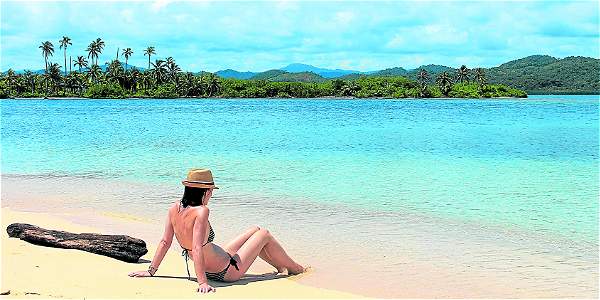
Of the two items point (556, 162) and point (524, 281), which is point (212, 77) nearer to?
point (556, 162)

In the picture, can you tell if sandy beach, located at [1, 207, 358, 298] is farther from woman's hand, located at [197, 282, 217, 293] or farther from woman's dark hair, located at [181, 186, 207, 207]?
woman's dark hair, located at [181, 186, 207, 207]

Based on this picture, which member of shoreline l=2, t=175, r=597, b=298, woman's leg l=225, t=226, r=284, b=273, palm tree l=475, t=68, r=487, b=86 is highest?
palm tree l=475, t=68, r=487, b=86

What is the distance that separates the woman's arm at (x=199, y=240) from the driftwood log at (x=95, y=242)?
5.34ft

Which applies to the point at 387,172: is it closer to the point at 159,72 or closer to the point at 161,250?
the point at 161,250

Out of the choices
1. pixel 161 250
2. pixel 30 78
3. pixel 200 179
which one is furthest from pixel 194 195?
pixel 30 78

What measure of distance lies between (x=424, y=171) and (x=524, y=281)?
38.5ft

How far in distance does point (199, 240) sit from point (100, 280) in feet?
3.94

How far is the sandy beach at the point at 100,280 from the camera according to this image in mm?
6699

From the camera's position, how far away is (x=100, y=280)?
7156 millimetres

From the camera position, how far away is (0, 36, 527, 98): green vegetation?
470 ft

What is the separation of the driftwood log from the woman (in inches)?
33.6

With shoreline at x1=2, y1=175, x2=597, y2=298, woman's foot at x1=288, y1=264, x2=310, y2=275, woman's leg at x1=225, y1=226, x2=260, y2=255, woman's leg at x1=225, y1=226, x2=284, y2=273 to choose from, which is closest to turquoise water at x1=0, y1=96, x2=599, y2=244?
shoreline at x1=2, y1=175, x2=597, y2=298

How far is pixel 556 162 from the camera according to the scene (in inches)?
886

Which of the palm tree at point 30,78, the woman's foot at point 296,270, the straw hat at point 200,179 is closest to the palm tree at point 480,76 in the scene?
the palm tree at point 30,78
